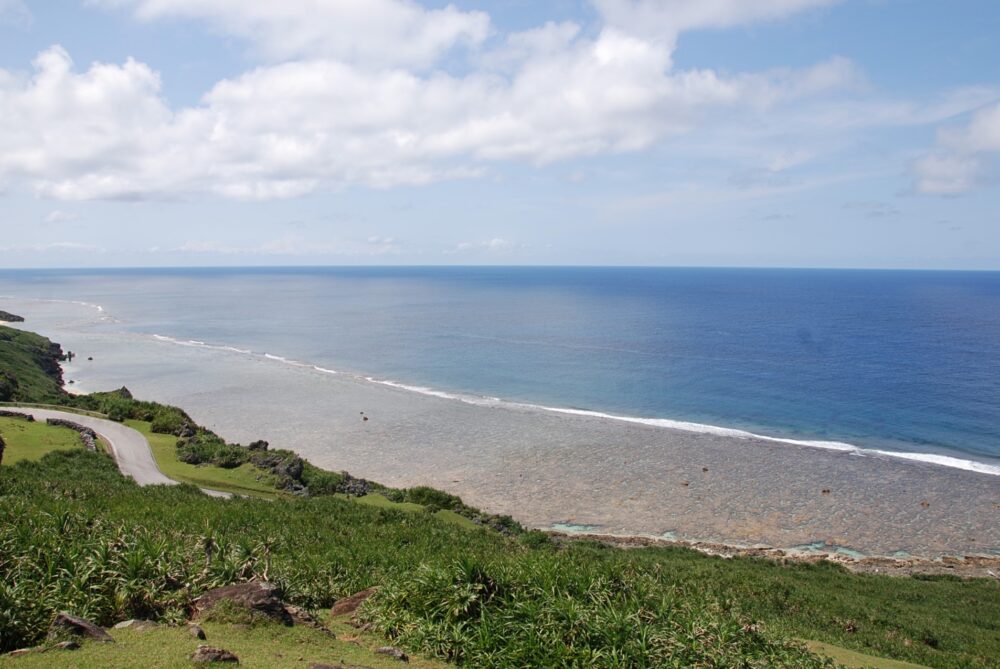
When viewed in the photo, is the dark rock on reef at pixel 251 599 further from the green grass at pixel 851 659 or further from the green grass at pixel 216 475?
the green grass at pixel 216 475

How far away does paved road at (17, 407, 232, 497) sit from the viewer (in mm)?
29766

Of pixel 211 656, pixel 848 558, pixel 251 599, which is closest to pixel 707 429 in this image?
pixel 848 558

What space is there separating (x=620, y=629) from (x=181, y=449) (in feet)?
100

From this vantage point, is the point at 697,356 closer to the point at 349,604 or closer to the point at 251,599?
the point at 349,604

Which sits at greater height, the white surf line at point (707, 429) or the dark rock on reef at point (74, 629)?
the dark rock on reef at point (74, 629)

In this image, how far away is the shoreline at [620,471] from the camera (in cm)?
3347

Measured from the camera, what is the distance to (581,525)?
A: 33750mm

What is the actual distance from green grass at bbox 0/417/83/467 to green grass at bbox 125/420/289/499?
3847mm

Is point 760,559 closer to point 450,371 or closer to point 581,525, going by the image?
point 581,525

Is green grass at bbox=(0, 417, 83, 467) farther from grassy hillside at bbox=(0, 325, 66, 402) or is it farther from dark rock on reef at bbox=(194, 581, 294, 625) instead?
dark rock on reef at bbox=(194, 581, 294, 625)

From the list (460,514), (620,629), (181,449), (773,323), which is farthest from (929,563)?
(773,323)

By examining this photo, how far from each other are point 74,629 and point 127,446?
27737 millimetres

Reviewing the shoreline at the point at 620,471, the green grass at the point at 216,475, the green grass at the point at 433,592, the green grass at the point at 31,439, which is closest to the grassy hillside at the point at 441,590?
the green grass at the point at 433,592

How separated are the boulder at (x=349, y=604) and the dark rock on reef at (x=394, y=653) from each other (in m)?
2.19
